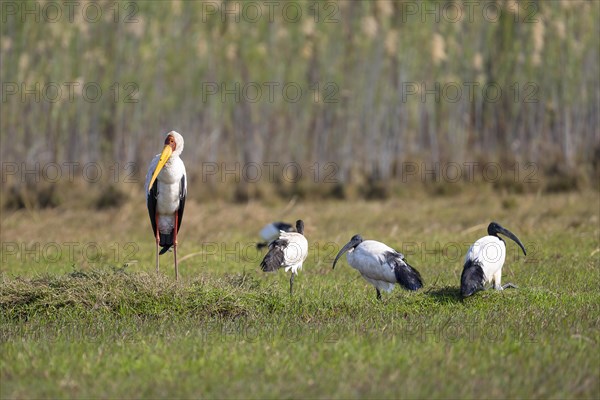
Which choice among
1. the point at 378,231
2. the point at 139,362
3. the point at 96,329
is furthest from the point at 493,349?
the point at 378,231

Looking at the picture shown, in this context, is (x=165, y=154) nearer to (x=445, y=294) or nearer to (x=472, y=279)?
(x=445, y=294)

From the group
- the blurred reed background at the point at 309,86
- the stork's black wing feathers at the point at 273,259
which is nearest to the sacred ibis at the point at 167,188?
the stork's black wing feathers at the point at 273,259

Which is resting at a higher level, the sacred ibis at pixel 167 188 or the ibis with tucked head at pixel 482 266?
the sacred ibis at pixel 167 188

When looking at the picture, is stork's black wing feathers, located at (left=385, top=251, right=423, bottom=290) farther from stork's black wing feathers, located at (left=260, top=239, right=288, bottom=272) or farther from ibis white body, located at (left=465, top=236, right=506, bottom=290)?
stork's black wing feathers, located at (left=260, top=239, right=288, bottom=272)

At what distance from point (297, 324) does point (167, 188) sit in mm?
3078

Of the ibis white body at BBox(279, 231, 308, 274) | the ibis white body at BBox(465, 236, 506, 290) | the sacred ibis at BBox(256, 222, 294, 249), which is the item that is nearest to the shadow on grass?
the ibis white body at BBox(465, 236, 506, 290)

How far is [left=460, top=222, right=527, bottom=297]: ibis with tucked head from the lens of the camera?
25.1ft

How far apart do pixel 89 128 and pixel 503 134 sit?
879 cm

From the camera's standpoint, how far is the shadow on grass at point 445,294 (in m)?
7.89

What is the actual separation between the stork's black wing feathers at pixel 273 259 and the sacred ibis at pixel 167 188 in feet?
3.20

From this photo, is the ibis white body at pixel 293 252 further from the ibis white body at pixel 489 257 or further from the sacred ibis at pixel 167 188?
the ibis white body at pixel 489 257

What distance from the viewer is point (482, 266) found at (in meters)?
7.89

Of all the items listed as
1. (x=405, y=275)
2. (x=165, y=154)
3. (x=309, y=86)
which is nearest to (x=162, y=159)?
(x=165, y=154)

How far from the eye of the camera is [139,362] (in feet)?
18.3
